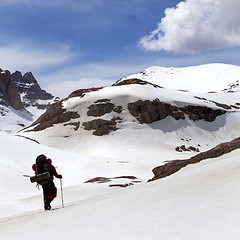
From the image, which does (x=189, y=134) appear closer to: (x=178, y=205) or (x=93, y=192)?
(x=93, y=192)

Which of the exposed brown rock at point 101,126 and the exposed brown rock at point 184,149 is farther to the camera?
the exposed brown rock at point 101,126

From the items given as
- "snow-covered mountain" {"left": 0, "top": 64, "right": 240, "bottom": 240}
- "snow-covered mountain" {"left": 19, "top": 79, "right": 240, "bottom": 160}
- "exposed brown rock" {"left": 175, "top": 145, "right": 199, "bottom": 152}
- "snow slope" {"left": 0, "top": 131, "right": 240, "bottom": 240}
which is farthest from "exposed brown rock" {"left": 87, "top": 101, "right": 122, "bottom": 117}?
"snow slope" {"left": 0, "top": 131, "right": 240, "bottom": 240}

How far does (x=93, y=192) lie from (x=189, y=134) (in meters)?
75.8

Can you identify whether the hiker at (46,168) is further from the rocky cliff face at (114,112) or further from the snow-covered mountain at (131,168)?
the rocky cliff face at (114,112)

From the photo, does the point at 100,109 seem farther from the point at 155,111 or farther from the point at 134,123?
the point at 155,111

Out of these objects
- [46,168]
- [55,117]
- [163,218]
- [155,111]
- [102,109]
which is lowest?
[163,218]

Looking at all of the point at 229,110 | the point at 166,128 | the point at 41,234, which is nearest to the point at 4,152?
the point at 41,234

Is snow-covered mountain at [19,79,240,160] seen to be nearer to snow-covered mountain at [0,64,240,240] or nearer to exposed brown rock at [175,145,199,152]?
exposed brown rock at [175,145,199,152]

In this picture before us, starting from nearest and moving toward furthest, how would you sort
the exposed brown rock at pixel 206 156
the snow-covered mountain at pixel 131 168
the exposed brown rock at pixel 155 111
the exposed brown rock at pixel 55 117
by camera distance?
the snow-covered mountain at pixel 131 168, the exposed brown rock at pixel 206 156, the exposed brown rock at pixel 155 111, the exposed brown rock at pixel 55 117

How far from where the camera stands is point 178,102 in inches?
4131

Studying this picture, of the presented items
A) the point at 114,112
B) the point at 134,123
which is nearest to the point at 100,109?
the point at 114,112

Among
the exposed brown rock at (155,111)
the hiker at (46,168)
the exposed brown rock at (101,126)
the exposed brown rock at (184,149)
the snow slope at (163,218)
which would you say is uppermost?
the exposed brown rock at (155,111)

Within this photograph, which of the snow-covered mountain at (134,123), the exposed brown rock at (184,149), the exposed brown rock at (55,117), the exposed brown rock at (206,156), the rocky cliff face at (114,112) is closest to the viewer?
the exposed brown rock at (206,156)

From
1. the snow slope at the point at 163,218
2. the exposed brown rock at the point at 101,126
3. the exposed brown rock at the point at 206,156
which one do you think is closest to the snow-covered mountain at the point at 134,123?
the exposed brown rock at the point at 101,126
